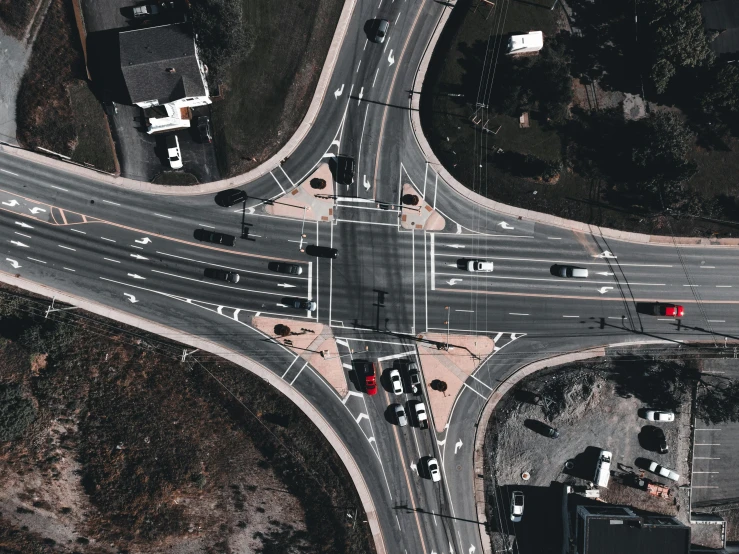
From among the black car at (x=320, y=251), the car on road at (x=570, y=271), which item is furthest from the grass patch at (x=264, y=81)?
the car on road at (x=570, y=271)

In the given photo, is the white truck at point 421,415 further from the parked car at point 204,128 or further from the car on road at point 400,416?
the parked car at point 204,128

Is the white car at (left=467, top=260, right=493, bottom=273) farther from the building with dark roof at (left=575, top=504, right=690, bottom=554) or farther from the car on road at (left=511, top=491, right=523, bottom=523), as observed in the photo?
the building with dark roof at (left=575, top=504, right=690, bottom=554)

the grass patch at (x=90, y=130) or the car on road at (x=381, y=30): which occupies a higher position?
the car on road at (x=381, y=30)

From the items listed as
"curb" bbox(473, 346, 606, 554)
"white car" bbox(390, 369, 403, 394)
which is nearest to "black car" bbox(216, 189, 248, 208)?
"white car" bbox(390, 369, 403, 394)

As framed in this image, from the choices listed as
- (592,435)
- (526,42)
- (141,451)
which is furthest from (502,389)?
(141,451)

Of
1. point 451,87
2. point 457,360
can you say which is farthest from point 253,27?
point 457,360

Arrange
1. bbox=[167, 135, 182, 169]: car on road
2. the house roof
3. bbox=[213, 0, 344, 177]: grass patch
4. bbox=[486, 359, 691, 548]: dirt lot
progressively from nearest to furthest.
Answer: the house roof
bbox=[167, 135, 182, 169]: car on road
bbox=[213, 0, 344, 177]: grass patch
bbox=[486, 359, 691, 548]: dirt lot
